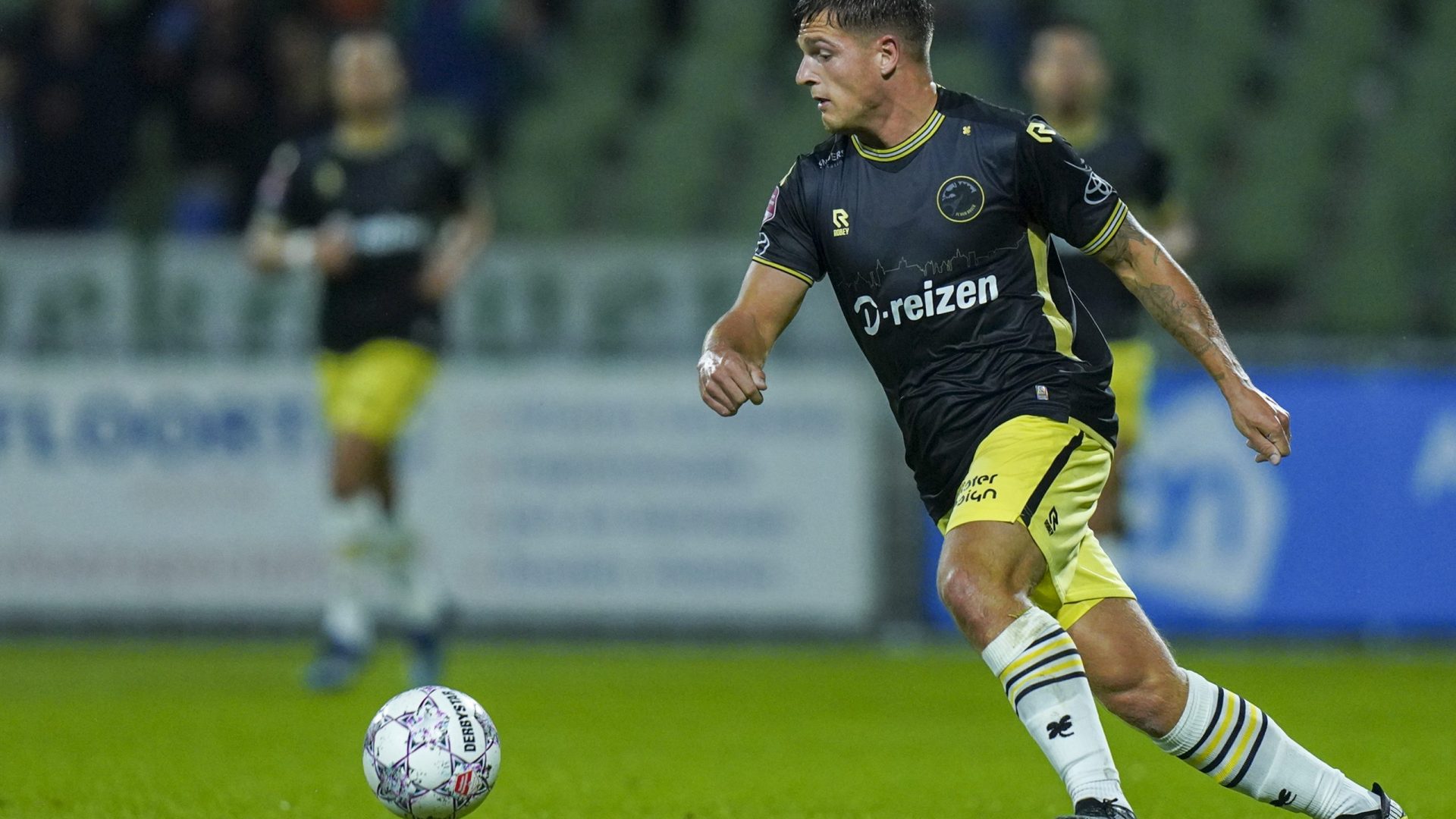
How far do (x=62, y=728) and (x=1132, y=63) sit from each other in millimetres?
8995

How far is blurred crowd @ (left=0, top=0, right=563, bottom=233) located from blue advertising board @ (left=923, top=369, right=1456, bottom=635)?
5638 millimetres

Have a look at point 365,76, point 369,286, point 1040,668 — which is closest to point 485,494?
point 369,286

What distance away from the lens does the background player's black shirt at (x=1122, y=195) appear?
8.38 m

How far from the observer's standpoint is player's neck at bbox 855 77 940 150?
4.61 meters

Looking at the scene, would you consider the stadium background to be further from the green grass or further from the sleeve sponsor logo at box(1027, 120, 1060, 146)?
the sleeve sponsor logo at box(1027, 120, 1060, 146)

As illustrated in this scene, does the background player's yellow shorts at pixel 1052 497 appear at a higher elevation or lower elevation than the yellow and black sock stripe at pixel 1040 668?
higher

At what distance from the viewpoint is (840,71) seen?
14.9 ft

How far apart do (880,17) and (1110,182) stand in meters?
3.95

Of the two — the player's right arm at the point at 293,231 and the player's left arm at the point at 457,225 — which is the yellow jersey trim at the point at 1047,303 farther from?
the player's left arm at the point at 457,225

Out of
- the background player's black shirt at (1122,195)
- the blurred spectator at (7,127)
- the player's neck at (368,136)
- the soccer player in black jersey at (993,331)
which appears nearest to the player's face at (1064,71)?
the background player's black shirt at (1122,195)

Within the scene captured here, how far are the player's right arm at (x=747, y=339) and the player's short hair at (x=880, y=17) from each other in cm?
57

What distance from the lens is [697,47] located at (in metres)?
14.8

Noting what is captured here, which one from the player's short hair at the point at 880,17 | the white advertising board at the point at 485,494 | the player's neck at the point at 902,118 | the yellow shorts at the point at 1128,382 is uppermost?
the player's short hair at the point at 880,17

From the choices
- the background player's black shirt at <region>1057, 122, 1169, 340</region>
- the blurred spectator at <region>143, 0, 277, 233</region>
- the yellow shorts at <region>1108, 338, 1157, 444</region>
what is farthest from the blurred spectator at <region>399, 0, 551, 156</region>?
the yellow shorts at <region>1108, 338, 1157, 444</region>
